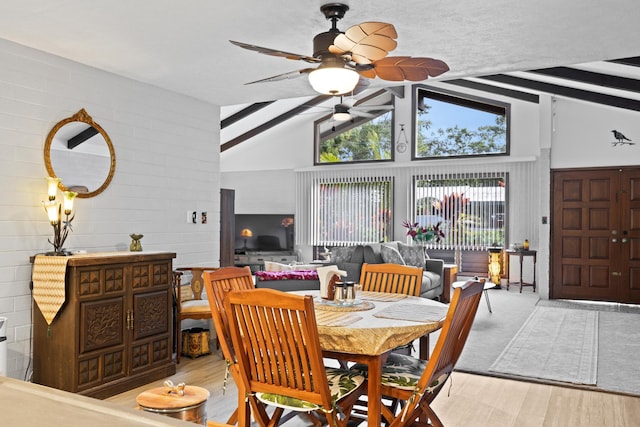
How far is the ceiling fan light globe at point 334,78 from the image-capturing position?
2.96m

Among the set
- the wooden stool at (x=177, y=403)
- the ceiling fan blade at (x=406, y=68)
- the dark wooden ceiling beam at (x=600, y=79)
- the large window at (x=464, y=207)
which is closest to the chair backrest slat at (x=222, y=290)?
the wooden stool at (x=177, y=403)

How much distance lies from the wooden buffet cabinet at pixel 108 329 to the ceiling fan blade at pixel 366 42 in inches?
86.8

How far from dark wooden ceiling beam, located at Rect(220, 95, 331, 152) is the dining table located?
8.55 metres

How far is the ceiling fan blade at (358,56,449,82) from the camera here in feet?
9.87

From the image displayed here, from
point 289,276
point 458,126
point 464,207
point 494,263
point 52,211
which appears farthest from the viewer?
point 458,126

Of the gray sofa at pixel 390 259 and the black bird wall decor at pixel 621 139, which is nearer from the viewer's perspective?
the gray sofa at pixel 390 259

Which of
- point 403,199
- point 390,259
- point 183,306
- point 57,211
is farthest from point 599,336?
point 57,211

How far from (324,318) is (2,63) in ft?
9.26

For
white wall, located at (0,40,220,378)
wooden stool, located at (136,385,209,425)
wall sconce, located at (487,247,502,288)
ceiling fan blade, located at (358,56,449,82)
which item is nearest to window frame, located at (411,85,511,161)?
wall sconce, located at (487,247,502,288)

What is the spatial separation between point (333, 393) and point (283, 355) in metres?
0.29

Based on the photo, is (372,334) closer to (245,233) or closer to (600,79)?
(600,79)

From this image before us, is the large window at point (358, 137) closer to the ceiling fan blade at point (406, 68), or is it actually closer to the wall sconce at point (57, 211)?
the wall sconce at point (57, 211)

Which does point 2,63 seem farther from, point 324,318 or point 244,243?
point 244,243

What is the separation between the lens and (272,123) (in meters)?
11.3
